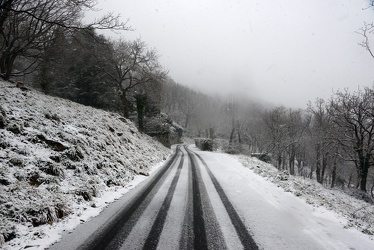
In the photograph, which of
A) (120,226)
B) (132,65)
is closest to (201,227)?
(120,226)

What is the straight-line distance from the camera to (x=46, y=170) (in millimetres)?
7355

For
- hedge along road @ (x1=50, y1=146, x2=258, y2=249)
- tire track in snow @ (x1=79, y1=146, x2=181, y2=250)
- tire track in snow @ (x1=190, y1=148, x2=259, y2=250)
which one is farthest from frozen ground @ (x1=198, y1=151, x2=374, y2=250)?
tire track in snow @ (x1=79, y1=146, x2=181, y2=250)

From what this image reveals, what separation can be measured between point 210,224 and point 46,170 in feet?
18.1

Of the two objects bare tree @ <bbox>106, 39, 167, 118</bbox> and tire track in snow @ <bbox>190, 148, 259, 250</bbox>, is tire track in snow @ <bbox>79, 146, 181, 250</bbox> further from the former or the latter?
bare tree @ <bbox>106, 39, 167, 118</bbox>

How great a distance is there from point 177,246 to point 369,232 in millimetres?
5642

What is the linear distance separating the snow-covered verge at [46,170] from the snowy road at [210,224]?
0.83 metres

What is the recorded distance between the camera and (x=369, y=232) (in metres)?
6.38

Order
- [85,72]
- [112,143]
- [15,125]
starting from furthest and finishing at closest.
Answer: [85,72] < [112,143] < [15,125]

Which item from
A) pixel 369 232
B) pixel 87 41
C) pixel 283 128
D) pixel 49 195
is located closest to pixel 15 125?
pixel 49 195

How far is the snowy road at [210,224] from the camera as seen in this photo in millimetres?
5020

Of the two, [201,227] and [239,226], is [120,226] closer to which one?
[201,227]

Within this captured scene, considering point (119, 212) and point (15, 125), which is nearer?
point (119, 212)

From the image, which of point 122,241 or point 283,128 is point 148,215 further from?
point 283,128

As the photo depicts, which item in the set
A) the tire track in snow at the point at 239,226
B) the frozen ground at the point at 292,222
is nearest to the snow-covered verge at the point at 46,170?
the tire track in snow at the point at 239,226
